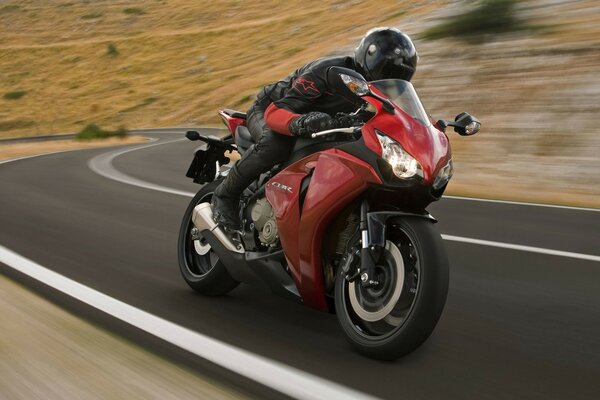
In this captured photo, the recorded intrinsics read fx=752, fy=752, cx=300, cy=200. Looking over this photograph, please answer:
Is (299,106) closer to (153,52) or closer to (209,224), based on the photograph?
(209,224)

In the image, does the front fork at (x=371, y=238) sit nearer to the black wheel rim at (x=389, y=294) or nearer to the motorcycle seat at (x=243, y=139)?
the black wheel rim at (x=389, y=294)

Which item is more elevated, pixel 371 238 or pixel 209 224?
pixel 371 238

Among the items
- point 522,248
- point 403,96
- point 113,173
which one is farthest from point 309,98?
point 113,173

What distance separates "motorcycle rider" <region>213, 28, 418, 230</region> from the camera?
3.95m

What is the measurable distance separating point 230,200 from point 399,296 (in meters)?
1.62

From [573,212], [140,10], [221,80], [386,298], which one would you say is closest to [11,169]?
[573,212]

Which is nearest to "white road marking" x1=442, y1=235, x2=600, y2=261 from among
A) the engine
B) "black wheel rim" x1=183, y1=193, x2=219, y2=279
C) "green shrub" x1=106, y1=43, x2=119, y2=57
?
"black wheel rim" x1=183, y1=193, x2=219, y2=279

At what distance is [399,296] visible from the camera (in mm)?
3666

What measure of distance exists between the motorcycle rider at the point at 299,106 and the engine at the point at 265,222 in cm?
19

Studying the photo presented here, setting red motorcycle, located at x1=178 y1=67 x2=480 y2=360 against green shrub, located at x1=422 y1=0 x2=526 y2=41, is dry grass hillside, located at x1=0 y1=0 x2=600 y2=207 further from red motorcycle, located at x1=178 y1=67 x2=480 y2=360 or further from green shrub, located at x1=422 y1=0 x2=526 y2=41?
red motorcycle, located at x1=178 y1=67 x2=480 y2=360

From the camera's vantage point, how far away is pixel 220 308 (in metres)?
4.89

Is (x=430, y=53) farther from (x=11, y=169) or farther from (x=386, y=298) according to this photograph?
(x=386, y=298)

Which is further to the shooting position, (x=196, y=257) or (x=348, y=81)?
(x=196, y=257)

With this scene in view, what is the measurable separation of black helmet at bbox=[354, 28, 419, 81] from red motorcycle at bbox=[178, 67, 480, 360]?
0.44ft
